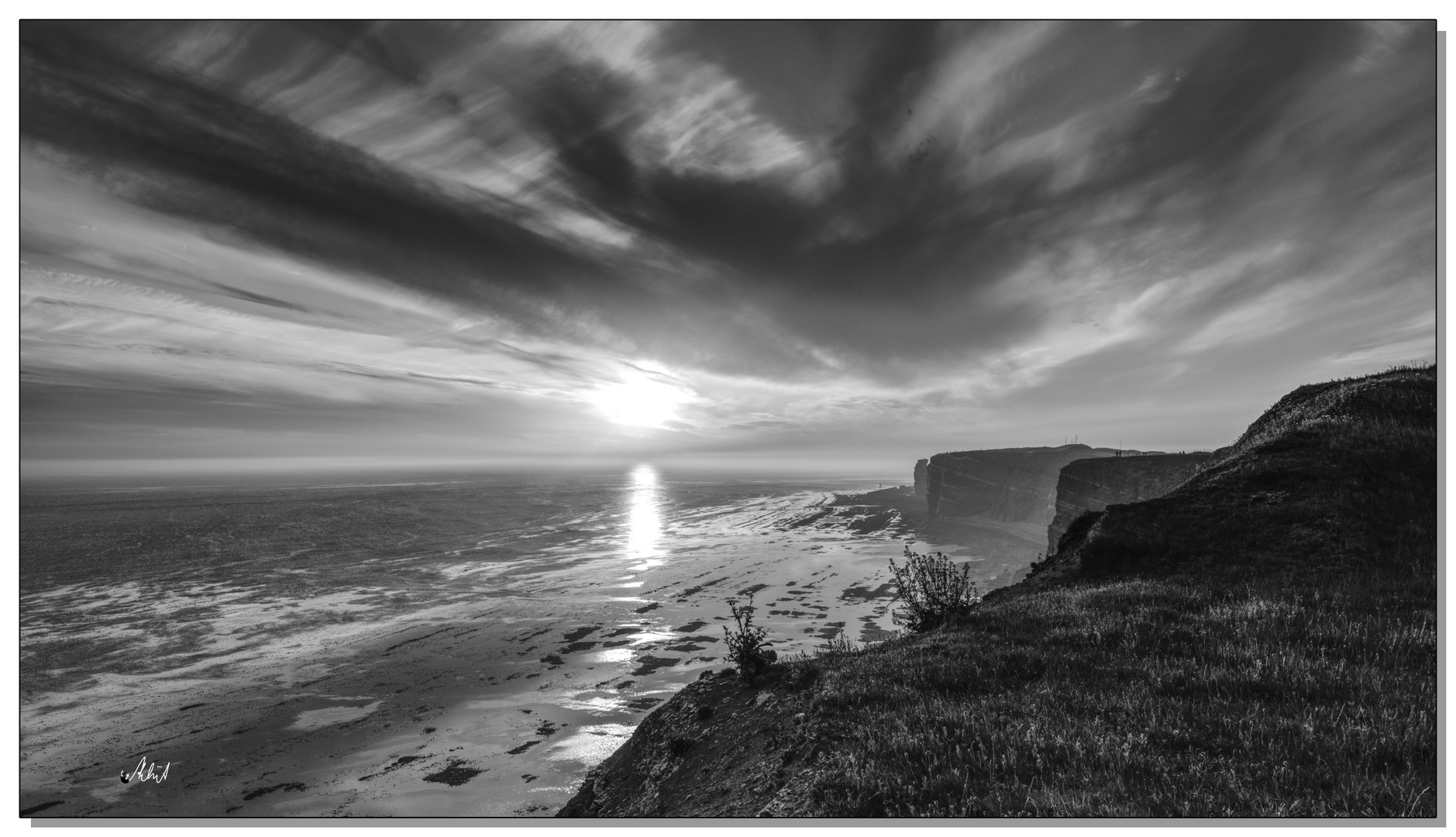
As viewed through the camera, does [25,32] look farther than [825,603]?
No

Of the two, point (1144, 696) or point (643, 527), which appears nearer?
point (1144, 696)

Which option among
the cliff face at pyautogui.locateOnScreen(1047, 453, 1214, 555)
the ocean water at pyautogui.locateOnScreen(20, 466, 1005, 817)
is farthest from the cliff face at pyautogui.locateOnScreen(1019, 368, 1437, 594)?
the cliff face at pyautogui.locateOnScreen(1047, 453, 1214, 555)

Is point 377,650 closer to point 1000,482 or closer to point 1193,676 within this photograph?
point 1193,676

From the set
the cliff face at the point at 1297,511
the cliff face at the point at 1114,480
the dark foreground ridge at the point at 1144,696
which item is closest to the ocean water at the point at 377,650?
the cliff face at the point at 1114,480

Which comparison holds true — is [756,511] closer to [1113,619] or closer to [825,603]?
[825,603]

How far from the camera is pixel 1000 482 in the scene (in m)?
82.7

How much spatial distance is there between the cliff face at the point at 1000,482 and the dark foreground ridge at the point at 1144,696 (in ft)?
222

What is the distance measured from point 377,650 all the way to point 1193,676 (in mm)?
29004

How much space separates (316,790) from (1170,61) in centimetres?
2223

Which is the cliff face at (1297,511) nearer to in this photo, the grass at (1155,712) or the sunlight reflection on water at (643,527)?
the grass at (1155,712)

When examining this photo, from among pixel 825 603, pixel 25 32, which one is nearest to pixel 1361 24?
pixel 25 32
